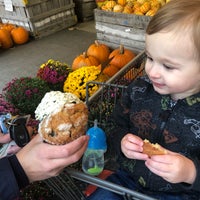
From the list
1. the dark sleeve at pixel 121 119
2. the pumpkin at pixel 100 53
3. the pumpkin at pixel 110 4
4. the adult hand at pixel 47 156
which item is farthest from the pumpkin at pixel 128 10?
the adult hand at pixel 47 156

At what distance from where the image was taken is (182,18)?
25.2 inches

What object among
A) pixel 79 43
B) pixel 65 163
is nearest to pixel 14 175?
pixel 65 163

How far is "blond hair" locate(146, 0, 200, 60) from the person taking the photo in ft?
2.06

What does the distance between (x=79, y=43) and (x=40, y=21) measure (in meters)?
0.63

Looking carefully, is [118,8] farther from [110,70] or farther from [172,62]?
[172,62]

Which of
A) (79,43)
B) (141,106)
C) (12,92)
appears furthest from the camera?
(79,43)

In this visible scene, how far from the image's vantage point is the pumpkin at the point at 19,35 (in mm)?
3018

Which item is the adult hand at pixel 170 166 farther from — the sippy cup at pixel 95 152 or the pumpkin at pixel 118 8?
the pumpkin at pixel 118 8

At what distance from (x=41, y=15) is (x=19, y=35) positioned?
0.37 meters

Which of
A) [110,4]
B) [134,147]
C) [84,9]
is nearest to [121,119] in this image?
[134,147]

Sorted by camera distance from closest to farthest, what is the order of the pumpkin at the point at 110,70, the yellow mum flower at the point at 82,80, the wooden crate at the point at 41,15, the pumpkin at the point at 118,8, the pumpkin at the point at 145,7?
the yellow mum flower at the point at 82,80 < the pumpkin at the point at 110,70 < the pumpkin at the point at 145,7 < the pumpkin at the point at 118,8 < the wooden crate at the point at 41,15

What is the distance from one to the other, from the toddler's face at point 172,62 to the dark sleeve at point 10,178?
437 mm

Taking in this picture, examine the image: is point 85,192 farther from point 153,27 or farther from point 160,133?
point 153,27

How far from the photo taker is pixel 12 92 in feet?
4.66
